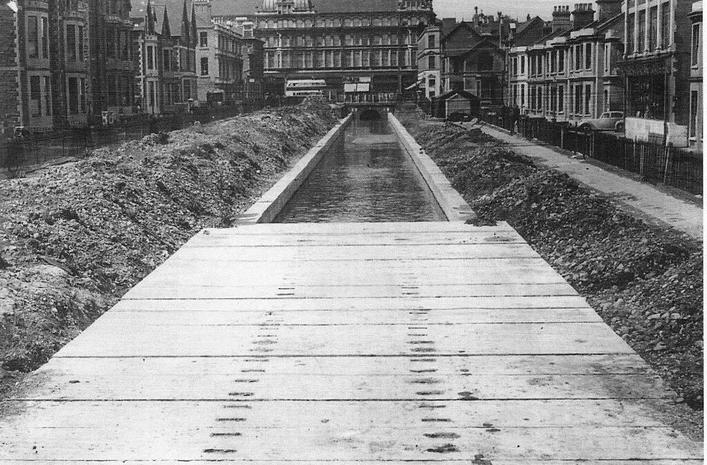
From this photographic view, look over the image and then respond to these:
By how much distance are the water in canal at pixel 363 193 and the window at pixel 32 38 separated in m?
15.4

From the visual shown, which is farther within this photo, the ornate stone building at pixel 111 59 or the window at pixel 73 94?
the ornate stone building at pixel 111 59

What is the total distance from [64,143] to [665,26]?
83.1 feet

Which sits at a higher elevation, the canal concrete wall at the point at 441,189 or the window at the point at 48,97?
the window at the point at 48,97

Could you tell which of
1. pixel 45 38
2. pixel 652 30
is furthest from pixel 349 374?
pixel 45 38

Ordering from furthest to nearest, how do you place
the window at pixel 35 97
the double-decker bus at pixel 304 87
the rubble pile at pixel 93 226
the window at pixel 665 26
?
the double-decker bus at pixel 304 87, the window at pixel 35 97, the window at pixel 665 26, the rubble pile at pixel 93 226

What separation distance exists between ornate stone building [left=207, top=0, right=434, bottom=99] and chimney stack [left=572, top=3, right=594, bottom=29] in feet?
347

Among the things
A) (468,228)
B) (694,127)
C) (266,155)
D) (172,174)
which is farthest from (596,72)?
(468,228)

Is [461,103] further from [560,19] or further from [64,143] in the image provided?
[64,143]

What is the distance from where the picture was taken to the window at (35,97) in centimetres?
4478

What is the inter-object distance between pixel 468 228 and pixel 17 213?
23.0 feet

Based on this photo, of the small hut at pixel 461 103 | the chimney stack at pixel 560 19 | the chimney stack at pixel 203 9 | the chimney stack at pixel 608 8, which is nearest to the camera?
the chimney stack at pixel 608 8

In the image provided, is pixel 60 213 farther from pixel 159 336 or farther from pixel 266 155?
pixel 266 155

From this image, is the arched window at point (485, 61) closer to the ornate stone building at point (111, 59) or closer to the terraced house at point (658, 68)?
the ornate stone building at point (111, 59)

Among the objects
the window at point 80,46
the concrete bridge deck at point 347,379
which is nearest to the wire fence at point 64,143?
the window at point 80,46
